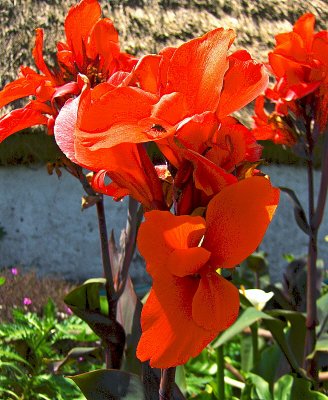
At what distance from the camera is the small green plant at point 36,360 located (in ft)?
2.93

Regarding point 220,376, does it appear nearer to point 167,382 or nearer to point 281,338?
point 281,338

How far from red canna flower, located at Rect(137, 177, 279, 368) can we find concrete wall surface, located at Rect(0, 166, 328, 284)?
1.86m

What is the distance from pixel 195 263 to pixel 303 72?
1.93ft

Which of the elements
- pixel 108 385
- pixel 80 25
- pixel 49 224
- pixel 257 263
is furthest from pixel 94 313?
pixel 49 224

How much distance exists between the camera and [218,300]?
1.22 feet

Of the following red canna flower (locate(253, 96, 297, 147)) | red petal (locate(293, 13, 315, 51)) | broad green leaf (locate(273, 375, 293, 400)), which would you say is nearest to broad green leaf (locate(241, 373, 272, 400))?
broad green leaf (locate(273, 375, 293, 400))

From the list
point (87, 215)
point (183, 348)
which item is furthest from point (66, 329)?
point (87, 215)

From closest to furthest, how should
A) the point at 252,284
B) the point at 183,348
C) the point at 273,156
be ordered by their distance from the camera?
the point at 183,348 < the point at 252,284 < the point at 273,156

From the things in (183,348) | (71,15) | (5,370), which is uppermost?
(71,15)

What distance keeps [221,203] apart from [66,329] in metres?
0.67

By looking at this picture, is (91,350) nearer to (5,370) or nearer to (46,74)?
(5,370)

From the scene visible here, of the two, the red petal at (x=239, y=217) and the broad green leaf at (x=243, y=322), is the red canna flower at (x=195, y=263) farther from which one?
the broad green leaf at (x=243, y=322)

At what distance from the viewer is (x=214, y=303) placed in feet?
1.22

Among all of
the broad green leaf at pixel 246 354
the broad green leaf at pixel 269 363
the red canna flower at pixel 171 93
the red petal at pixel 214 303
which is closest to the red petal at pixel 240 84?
the red canna flower at pixel 171 93
